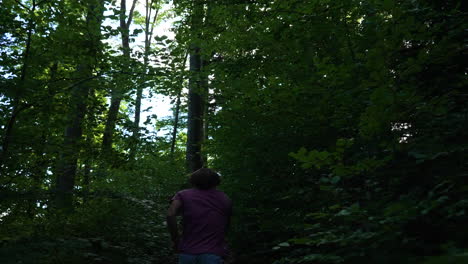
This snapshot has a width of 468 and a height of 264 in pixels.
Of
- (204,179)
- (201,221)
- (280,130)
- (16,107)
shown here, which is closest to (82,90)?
(16,107)

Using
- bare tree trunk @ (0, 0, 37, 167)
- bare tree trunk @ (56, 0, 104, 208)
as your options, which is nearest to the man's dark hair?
bare tree trunk @ (0, 0, 37, 167)

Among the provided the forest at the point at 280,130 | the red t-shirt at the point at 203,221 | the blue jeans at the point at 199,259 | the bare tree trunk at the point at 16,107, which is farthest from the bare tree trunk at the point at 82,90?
the blue jeans at the point at 199,259

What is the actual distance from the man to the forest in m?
0.76

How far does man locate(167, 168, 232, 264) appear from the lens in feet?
14.6

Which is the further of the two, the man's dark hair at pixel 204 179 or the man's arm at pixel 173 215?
the man's dark hair at pixel 204 179

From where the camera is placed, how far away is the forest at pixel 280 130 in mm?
3314

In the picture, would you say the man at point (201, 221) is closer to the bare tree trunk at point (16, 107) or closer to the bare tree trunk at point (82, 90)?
the bare tree trunk at point (16, 107)

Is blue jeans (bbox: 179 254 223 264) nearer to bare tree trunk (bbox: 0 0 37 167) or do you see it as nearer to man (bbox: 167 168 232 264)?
man (bbox: 167 168 232 264)

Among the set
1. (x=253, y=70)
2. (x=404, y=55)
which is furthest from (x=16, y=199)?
(x=404, y=55)

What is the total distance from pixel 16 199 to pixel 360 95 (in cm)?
577

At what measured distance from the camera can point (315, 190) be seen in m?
5.79

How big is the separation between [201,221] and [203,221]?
2 cm

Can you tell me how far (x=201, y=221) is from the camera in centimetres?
458

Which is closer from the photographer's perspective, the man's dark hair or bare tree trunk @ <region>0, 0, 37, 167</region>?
the man's dark hair
